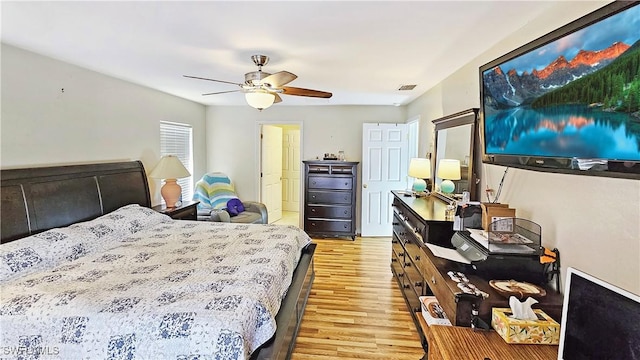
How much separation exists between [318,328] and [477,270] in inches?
60.4

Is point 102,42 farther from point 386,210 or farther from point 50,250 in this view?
point 386,210

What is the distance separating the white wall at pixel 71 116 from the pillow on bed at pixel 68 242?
72 centimetres

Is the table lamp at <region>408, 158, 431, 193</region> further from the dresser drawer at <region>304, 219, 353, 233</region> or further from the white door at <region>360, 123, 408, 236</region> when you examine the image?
the dresser drawer at <region>304, 219, 353, 233</region>

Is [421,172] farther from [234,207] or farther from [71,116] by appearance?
[71,116]

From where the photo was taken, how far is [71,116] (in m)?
3.18

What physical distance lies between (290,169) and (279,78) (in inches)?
209

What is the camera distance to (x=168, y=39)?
244 cm

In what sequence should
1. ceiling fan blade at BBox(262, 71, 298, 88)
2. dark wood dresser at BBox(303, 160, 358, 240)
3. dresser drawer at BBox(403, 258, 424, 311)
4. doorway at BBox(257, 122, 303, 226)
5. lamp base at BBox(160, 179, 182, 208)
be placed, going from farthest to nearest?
doorway at BBox(257, 122, 303, 226), dark wood dresser at BBox(303, 160, 358, 240), lamp base at BBox(160, 179, 182, 208), dresser drawer at BBox(403, 258, 424, 311), ceiling fan blade at BBox(262, 71, 298, 88)

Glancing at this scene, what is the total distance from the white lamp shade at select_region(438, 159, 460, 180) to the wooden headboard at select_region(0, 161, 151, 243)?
345 centimetres

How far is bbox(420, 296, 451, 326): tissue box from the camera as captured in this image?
79.1 inches

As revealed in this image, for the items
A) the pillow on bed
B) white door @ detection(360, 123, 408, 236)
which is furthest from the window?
white door @ detection(360, 123, 408, 236)

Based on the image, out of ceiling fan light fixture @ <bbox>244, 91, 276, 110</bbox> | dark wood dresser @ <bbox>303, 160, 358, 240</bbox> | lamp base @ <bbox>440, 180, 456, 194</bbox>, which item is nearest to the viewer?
ceiling fan light fixture @ <bbox>244, 91, 276, 110</bbox>

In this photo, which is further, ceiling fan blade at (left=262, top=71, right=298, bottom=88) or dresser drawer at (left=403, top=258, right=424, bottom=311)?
dresser drawer at (left=403, top=258, right=424, bottom=311)

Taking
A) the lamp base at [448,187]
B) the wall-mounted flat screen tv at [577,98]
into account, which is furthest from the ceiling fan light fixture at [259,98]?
the lamp base at [448,187]
